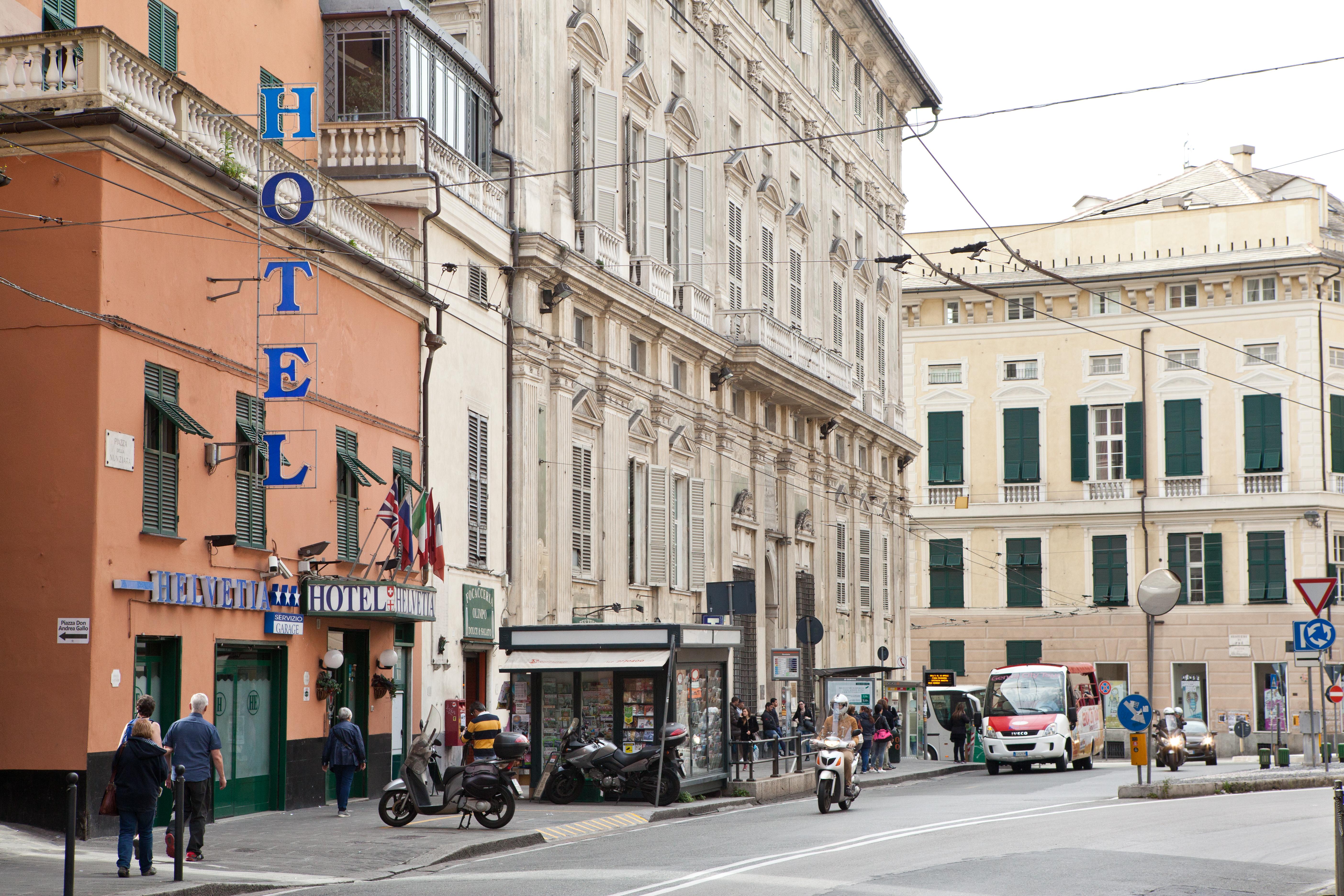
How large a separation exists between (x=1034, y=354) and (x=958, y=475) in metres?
4.77

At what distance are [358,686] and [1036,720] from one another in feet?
58.9

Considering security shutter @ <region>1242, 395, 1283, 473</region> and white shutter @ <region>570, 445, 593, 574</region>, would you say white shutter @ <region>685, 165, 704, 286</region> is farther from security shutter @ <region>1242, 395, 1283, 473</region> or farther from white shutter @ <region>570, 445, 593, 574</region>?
security shutter @ <region>1242, 395, 1283, 473</region>

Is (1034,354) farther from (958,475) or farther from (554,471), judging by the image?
(554,471)

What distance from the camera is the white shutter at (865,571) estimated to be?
49219 millimetres

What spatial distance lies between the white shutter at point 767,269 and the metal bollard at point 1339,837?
29758 millimetres

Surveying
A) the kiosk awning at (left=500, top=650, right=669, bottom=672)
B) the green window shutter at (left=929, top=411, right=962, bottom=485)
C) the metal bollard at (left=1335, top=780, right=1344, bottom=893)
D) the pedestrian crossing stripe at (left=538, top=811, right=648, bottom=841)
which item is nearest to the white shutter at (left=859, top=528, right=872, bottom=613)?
the green window shutter at (left=929, top=411, right=962, bottom=485)

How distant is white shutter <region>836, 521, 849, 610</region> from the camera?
46969mm

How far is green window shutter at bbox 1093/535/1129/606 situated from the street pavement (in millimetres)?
33322

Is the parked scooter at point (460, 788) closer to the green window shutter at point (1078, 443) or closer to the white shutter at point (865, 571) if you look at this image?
the white shutter at point (865, 571)

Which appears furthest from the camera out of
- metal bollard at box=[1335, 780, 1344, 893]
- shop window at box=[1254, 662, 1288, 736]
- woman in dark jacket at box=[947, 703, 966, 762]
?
shop window at box=[1254, 662, 1288, 736]

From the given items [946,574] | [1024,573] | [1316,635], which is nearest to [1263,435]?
[1024,573]

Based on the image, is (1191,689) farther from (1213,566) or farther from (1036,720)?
(1036,720)

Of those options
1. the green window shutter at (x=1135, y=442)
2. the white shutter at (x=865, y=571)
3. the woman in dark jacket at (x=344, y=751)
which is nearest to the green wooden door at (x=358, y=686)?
the woman in dark jacket at (x=344, y=751)

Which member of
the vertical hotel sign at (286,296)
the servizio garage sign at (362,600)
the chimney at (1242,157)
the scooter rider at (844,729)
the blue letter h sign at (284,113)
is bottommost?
the scooter rider at (844,729)
